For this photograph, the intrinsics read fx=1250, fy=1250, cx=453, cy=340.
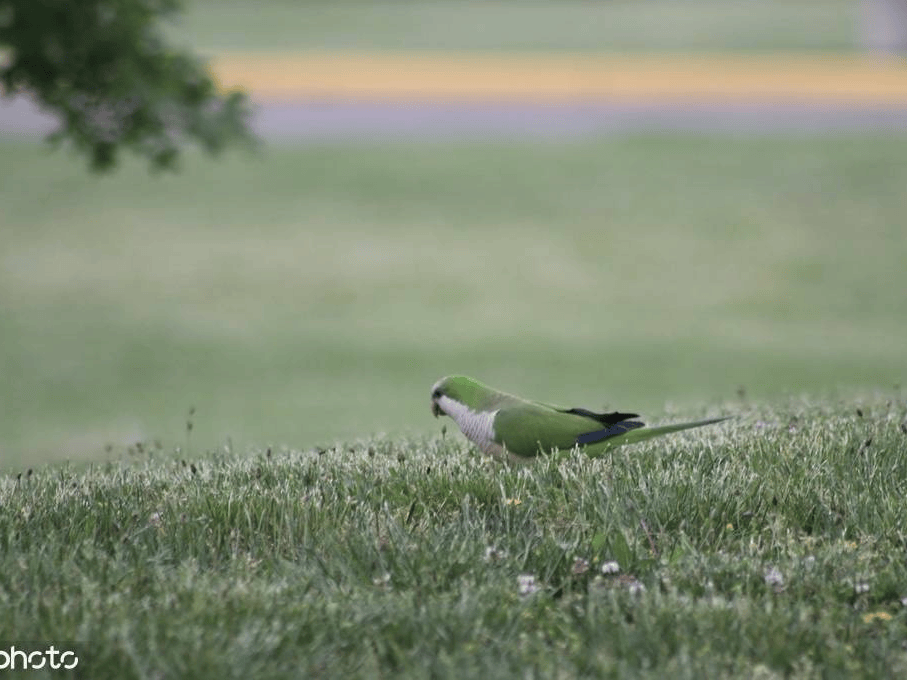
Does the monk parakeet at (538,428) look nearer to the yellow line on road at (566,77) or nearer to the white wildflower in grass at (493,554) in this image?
the white wildflower in grass at (493,554)

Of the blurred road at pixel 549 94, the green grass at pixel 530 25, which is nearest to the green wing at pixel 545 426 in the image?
the blurred road at pixel 549 94

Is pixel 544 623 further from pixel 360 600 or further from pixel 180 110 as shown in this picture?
pixel 180 110

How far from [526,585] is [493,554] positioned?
0.28m

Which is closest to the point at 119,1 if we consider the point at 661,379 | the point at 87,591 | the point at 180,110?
the point at 180,110

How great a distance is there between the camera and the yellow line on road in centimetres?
2552

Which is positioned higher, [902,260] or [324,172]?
[324,172]

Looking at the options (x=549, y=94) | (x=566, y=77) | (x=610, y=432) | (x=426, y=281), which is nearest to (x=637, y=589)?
(x=610, y=432)

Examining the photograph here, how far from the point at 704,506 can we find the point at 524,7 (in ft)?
109

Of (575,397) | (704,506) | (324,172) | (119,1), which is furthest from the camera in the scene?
(324,172)

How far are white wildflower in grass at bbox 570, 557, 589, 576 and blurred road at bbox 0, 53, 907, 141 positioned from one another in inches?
712

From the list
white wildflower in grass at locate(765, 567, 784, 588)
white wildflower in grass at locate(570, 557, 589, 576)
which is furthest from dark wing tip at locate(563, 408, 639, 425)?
white wildflower in grass at locate(765, 567, 784, 588)

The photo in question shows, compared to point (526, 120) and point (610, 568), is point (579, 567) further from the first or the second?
point (526, 120)

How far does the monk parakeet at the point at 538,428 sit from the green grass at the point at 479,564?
0.10 m

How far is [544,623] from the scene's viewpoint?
3.76 meters
